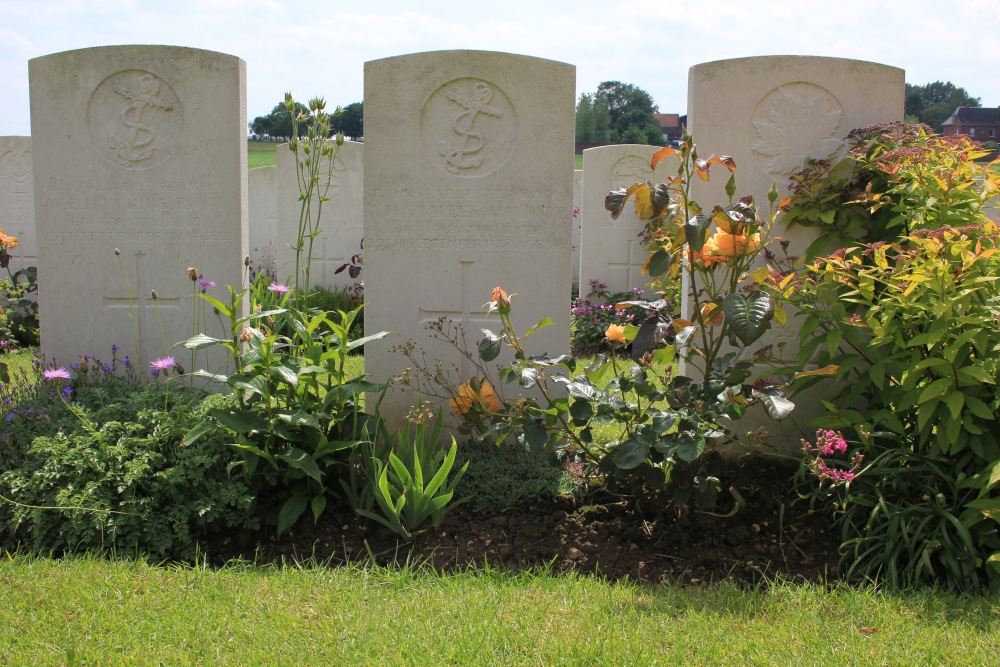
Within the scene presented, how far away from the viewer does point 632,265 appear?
27.7ft

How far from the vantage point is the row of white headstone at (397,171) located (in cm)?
392

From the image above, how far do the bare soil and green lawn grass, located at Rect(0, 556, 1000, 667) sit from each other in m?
0.14

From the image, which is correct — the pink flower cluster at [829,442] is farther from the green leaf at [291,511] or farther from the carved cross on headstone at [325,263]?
the carved cross on headstone at [325,263]

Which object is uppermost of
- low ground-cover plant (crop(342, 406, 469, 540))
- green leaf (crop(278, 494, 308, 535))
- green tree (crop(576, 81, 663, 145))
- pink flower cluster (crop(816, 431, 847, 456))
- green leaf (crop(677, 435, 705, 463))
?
green tree (crop(576, 81, 663, 145))

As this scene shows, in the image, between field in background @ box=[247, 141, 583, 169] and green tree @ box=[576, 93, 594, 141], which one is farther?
green tree @ box=[576, 93, 594, 141]

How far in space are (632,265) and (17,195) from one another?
6.49 m

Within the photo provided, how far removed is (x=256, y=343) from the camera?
3203mm

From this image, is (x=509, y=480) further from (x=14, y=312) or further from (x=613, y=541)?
(x=14, y=312)

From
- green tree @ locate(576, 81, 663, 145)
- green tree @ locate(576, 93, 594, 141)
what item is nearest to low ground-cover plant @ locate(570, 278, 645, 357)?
green tree @ locate(576, 81, 663, 145)

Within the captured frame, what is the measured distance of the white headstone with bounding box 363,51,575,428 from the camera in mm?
3979

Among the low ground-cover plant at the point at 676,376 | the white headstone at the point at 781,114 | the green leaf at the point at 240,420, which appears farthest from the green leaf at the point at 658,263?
the green leaf at the point at 240,420

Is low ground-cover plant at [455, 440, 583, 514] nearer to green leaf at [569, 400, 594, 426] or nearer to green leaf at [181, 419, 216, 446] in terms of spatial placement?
green leaf at [569, 400, 594, 426]

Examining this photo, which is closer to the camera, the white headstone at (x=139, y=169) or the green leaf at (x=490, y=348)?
the green leaf at (x=490, y=348)

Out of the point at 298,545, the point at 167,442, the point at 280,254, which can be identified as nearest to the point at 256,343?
the point at 167,442
